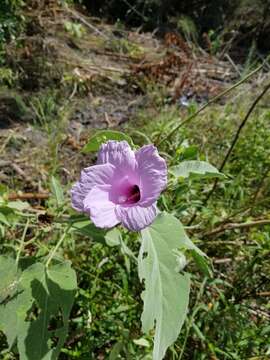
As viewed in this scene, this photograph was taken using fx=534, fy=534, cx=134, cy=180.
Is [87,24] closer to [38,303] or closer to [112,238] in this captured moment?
[112,238]

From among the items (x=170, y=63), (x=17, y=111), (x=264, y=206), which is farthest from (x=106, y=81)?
(x=264, y=206)

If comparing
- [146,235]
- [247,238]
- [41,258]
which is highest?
[146,235]

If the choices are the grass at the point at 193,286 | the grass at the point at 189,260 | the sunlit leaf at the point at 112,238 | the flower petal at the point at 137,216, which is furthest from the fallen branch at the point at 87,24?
the flower petal at the point at 137,216

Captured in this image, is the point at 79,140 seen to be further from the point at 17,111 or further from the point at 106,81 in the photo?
the point at 106,81

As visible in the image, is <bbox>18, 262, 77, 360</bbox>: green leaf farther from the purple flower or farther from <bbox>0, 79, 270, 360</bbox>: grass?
the purple flower

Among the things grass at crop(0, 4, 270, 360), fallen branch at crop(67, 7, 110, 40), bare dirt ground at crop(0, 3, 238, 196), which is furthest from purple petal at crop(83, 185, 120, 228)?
fallen branch at crop(67, 7, 110, 40)

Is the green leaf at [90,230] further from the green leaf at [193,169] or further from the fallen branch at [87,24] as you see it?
the fallen branch at [87,24]
